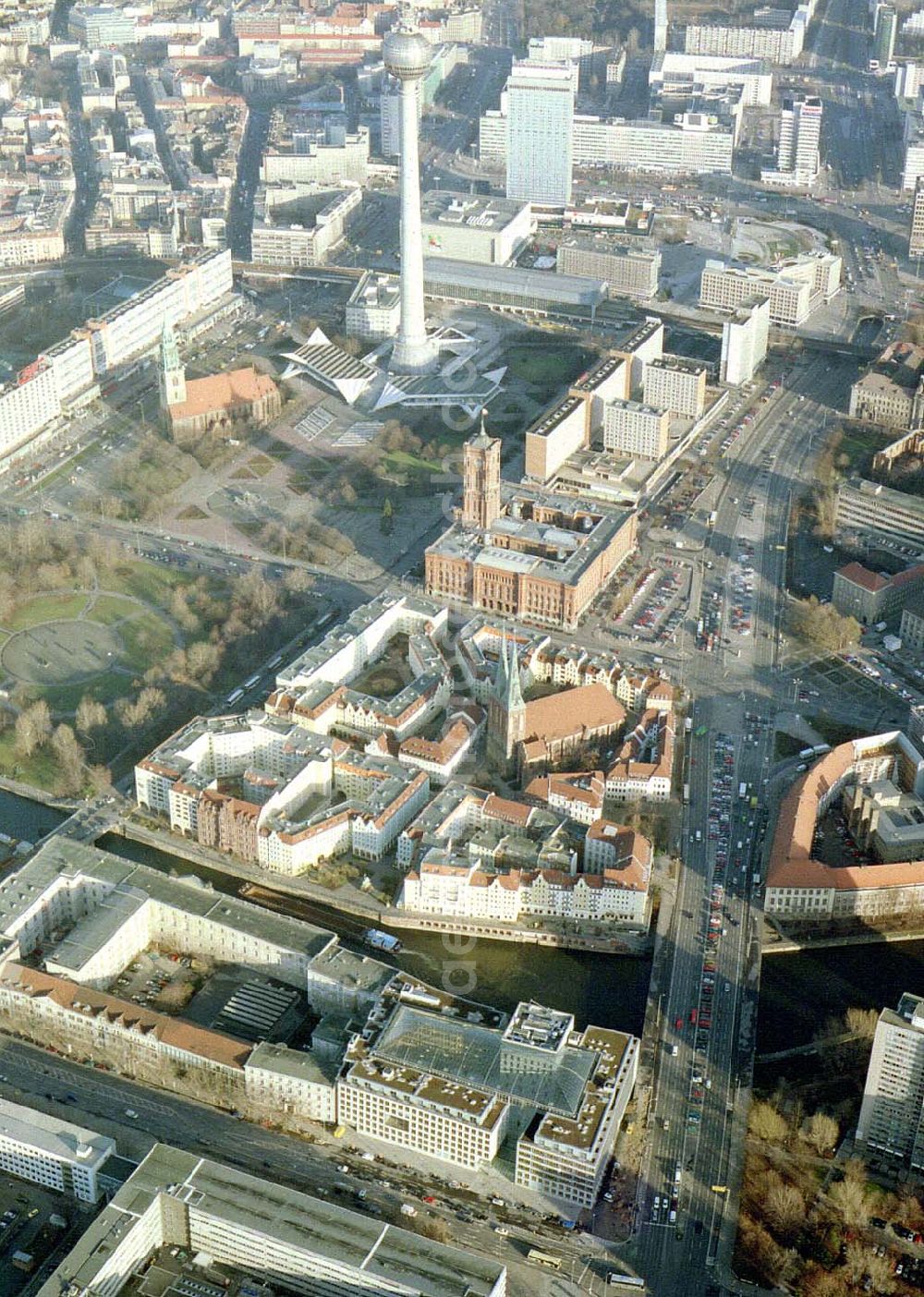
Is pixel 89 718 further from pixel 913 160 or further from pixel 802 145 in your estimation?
pixel 913 160

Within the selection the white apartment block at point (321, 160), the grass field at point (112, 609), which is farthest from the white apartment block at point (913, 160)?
the grass field at point (112, 609)

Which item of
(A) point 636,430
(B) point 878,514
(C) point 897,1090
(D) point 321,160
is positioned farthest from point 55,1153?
(D) point 321,160

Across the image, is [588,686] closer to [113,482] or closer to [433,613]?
[433,613]

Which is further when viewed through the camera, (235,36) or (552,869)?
(235,36)

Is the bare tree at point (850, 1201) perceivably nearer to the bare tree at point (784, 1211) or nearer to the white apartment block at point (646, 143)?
the bare tree at point (784, 1211)

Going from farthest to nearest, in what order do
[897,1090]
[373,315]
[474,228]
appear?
[474,228] → [373,315] → [897,1090]

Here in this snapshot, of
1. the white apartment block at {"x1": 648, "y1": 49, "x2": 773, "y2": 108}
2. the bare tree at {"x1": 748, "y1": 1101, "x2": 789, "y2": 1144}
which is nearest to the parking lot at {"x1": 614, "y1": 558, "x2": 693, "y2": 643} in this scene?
the bare tree at {"x1": 748, "y1": 1101, "x2": 789, "y2": 1144}

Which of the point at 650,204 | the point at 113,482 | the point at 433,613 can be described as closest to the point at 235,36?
the point at 650,204
